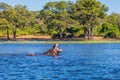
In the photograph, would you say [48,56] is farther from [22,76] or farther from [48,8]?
[48,8]

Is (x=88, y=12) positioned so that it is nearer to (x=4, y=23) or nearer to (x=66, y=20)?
(x=66, y=20)

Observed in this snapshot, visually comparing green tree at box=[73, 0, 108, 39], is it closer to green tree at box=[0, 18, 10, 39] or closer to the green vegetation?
the green vegetation

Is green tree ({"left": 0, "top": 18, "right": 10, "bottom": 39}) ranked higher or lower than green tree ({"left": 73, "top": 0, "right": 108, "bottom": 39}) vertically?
lower

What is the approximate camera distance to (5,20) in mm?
139000

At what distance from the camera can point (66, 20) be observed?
142m

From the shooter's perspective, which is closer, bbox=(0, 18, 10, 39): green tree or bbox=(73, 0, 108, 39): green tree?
bbox=(73, 0, 108, 39): green tree

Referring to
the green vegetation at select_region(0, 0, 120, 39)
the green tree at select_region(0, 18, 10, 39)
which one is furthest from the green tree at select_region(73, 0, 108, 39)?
the green tree at select_region(0, 18, 10, 39)

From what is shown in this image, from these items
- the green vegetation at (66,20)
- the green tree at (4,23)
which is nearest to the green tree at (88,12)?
the green vegetation at (66,20)

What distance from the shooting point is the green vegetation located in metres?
136

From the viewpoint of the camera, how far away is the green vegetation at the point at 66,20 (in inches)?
5374

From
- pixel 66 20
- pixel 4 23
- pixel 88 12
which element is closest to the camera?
pixel 88 12

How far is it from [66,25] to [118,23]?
26.8 m

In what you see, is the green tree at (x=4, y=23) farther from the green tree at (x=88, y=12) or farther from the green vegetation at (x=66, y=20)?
the green tree at (x=88, y=12)

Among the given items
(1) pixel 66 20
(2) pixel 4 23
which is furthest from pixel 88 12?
(2) pixel 4 23
